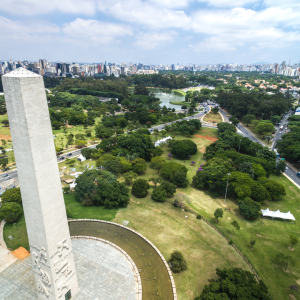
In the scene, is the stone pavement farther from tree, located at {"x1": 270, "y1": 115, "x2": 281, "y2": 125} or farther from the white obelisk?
tree, located at {"x1": 270, "y1": 115, "x2": 281, "y2": 125}

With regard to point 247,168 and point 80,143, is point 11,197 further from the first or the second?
point 247,168

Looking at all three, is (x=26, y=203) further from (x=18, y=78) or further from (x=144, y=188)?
(x=144, y=188)

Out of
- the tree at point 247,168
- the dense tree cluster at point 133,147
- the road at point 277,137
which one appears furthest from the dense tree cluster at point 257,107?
the dense tree cluster at point 133,147

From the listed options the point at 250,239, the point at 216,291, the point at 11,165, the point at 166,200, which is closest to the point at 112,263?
the point at 216,291

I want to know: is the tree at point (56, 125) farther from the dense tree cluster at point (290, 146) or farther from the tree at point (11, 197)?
the dense tree cluster at point (290, 146)

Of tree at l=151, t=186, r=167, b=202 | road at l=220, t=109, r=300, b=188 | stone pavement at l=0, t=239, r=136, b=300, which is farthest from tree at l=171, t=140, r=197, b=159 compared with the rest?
stone pavement at l=0, t=239, r=136, b=300
